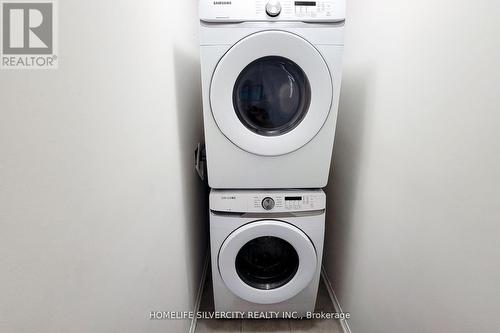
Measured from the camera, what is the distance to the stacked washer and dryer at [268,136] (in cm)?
102

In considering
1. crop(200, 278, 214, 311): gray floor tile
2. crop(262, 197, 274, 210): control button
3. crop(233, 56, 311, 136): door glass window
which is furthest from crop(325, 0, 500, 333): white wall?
crop(200, 278, 214, 311): gray floor tile

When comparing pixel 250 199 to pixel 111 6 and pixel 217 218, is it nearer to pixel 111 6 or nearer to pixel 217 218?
pixel 217 218

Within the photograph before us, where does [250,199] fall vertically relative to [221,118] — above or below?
below

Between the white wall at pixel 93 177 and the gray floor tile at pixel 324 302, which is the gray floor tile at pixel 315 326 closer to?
the gray floor tile at pixel 324 302

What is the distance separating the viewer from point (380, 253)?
3.45 feet

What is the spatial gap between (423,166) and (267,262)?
918 millimetres

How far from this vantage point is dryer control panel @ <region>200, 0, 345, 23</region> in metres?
1.01

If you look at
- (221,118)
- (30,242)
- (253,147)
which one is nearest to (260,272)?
(253,147)

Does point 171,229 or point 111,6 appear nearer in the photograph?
point 111,6

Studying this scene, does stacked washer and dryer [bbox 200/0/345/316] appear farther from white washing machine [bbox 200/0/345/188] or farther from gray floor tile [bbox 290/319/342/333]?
gray floor tile [bbox 290/319/342/333]

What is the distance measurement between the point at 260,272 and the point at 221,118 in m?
0.85

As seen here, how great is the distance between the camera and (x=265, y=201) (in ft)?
4.04

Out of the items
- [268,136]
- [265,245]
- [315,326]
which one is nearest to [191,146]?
[268,136]

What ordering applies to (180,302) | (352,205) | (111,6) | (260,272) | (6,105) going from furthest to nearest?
(260,272), (352,205), (180,302), (111,6), (6,105)
